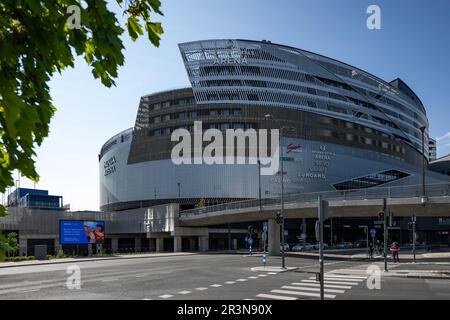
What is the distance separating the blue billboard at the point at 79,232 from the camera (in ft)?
191

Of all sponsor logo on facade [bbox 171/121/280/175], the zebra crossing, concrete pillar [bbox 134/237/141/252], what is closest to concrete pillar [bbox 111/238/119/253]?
concrete pillar [bbox 134/237/141/252]

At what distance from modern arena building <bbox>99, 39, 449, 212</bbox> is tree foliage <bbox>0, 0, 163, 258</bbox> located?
87.1 metres

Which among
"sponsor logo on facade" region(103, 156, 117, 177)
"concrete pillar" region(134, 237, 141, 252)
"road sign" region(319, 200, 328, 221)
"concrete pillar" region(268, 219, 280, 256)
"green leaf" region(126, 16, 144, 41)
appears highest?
"sponsor logo on facade" region(103, 156, 117, 177)

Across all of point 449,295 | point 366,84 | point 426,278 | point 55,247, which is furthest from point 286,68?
point 449,295

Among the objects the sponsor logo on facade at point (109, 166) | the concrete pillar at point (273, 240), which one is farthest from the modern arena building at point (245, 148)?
the concrete pillar at point (273, 240)

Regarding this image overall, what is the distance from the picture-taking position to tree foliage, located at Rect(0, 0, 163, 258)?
3375 millimetres

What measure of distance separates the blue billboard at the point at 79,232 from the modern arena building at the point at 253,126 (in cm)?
3115

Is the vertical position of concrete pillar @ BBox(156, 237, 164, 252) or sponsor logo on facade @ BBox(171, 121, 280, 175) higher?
sponsor logo on facade @ BBox(171, 121, 280, 175)

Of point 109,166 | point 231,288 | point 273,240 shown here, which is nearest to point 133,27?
point 231,288

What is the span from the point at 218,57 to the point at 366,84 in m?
44.7

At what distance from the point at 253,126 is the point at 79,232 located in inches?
1871

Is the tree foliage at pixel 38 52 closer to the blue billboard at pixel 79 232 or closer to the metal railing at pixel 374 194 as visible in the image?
the metal railing at pixel 374 194

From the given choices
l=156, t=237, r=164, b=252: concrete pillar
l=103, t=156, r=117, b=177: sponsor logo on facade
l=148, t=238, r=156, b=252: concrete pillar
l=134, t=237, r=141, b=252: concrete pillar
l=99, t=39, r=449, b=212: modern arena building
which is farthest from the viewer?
l=103, t=156, r=117, b=177: sponsor logo on facade

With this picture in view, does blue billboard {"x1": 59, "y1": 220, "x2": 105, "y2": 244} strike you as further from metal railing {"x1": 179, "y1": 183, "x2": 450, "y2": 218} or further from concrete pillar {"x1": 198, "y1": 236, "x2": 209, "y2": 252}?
metal railing {"x1": 179, "y1": 183, "x2": 450, "y2": 218}
